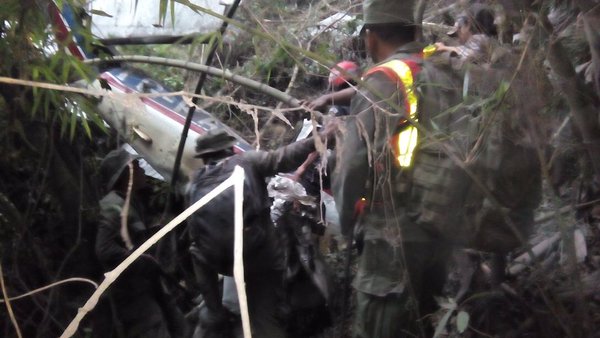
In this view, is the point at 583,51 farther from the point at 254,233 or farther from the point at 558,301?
the point at 254,233

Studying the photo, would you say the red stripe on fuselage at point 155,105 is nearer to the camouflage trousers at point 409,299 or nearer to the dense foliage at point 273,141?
the dense foliage at point 273,141

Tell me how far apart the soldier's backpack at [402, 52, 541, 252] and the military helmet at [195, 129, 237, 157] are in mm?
1294

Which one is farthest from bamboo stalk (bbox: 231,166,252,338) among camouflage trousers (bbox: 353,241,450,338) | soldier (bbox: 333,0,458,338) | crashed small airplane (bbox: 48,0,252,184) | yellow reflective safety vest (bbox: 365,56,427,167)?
crashed small airplane (bbox: 48,0,252,184)

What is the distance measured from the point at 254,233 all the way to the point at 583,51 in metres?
1.89

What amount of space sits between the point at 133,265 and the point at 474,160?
91.5 inches

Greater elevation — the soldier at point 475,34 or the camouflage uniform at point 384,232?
the soldier at point 475,34

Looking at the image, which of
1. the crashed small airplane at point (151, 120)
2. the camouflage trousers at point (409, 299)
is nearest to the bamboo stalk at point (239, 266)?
the camouflage trousers at point (409, 299)

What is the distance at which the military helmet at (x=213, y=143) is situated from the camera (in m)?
4.47

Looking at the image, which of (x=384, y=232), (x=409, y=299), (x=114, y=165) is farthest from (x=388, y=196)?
(x=114, y=165)

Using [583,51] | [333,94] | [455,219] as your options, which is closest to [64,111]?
[333,94]

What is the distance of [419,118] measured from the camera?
11.2ft

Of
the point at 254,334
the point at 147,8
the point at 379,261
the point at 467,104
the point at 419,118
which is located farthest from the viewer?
the point at 147,8

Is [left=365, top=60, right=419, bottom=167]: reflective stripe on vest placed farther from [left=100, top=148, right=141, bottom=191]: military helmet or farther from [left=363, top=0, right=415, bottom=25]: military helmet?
[left=100, top=148, right=141, bottom=191]: military helmet

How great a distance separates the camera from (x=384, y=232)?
12.1ft
